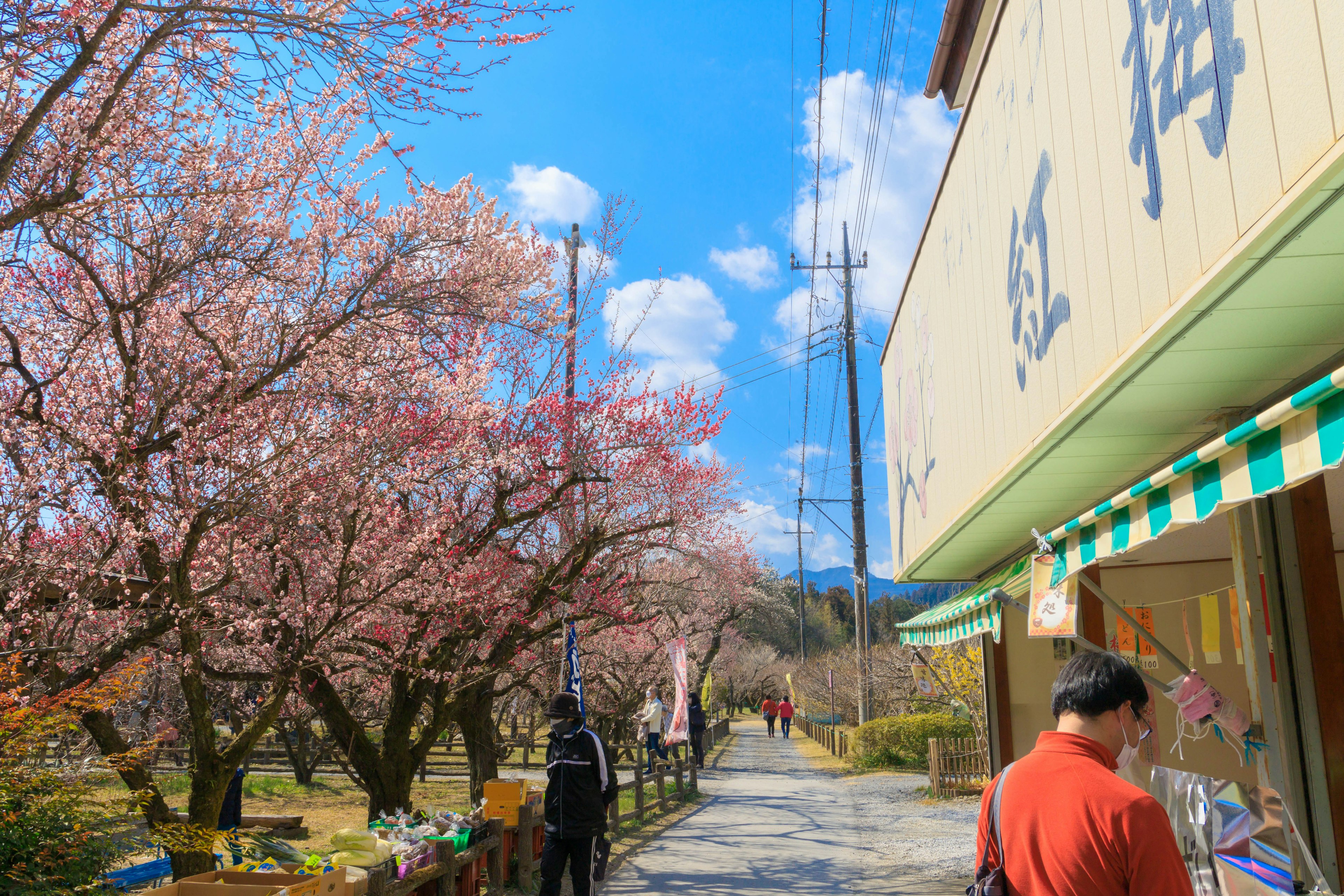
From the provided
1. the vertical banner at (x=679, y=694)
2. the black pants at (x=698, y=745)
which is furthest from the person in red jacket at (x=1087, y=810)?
the black pants at (x=698, y=745)

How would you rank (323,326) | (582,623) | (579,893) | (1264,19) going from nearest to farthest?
(1264,19), (579,893), (323,326), (582,623)

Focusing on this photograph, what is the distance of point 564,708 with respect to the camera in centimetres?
652

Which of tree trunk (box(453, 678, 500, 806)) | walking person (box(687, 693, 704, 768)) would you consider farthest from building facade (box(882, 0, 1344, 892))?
walking person (box(687, 693, 704, 768))

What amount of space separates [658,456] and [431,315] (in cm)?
475

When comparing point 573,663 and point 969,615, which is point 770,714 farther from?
point 969,615

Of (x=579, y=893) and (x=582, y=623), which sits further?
(x=582, y=623)

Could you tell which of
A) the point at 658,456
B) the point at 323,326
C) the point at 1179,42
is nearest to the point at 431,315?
the point at 323,326

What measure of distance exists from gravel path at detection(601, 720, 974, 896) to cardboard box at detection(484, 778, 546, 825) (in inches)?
45.6

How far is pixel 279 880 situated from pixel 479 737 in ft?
25.1

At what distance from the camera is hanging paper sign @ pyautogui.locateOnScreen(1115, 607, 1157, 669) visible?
8141mm

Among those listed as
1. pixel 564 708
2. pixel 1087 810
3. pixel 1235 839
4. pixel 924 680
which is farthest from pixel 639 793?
pixel 1087 810

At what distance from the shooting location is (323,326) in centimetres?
705

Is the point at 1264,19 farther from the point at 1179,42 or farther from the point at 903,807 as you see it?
the point at 903,807

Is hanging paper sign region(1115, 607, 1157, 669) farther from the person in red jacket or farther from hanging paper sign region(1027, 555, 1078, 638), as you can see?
the person in red jacket
